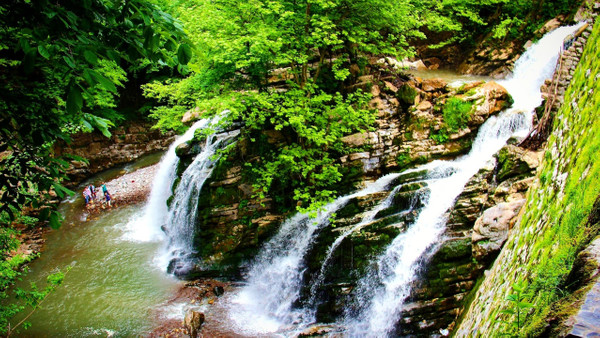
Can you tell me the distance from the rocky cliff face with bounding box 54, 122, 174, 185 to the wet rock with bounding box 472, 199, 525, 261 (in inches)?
771

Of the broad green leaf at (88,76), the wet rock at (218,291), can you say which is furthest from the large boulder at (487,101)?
the broad green leaf at (88,76)

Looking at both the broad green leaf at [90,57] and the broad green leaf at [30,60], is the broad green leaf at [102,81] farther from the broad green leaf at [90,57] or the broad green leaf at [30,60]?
the broad green leaf at [30,60]

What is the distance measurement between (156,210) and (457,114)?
13.2m

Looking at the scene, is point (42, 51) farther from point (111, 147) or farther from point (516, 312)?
point (111, 147)

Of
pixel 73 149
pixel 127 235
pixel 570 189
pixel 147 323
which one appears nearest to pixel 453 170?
pixel 570 189

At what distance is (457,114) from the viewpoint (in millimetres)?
10125

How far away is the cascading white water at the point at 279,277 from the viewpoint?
8609 millimetres

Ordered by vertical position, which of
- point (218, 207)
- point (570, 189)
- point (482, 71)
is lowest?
point (218, 207)

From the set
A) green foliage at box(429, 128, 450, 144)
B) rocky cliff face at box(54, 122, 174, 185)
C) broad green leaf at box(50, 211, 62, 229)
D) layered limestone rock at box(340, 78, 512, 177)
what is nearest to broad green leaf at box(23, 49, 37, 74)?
broad green leaf at box(50, 211, 62, 229)

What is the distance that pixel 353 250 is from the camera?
8234 millimetres

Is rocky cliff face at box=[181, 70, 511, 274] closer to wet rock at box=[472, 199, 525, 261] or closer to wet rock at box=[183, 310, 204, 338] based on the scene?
wet rock at box=[183, 310, 204, 338]

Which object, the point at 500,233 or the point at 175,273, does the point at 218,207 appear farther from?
the point at 500,233

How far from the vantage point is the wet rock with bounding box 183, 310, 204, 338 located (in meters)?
8.29

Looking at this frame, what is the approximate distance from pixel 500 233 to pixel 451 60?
46.6 feet
